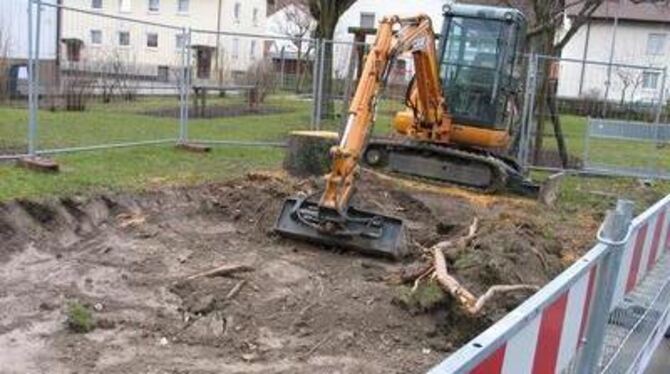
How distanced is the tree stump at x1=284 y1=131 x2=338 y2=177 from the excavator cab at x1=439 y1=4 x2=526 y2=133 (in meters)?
2.57

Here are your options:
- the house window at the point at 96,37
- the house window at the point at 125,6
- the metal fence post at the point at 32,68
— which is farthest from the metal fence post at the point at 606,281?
the house window at the point at 125,6

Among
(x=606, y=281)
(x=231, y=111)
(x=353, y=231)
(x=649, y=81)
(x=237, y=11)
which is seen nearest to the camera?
(x=606, y=281)

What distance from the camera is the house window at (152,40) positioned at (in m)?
18.2

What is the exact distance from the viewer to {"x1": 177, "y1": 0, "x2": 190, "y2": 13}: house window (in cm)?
6372

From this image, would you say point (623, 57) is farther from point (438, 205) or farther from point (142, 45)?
point (438, 205)

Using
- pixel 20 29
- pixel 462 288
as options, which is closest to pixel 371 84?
pixel 462 288

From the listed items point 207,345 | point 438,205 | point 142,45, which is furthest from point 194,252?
point 142,45

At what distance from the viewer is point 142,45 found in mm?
18328

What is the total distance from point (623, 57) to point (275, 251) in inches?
2090

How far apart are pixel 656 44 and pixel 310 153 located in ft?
165

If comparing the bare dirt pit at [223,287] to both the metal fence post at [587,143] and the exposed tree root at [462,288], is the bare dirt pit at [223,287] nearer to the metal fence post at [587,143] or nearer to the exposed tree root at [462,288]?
the exposed tree root at [462,288]

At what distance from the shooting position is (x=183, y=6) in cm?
6419

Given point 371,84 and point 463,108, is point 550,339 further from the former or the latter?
point 463,108

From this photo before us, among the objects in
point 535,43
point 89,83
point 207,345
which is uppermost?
point 535,43
